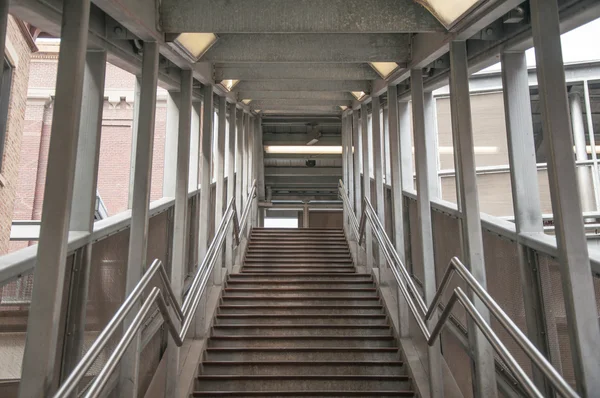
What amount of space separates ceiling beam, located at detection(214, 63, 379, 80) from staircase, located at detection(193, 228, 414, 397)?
2563 mm

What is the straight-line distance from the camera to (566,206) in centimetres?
206

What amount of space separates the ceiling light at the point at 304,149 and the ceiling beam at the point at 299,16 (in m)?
7.58

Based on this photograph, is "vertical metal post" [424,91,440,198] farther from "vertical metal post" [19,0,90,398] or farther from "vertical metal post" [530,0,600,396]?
"vertical metal post" [19,0,90,398]

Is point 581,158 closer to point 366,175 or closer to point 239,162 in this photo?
A: point 366,175

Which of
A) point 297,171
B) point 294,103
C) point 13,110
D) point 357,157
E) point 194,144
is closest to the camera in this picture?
point 194,144

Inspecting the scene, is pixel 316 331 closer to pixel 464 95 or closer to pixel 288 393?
pixel 288 393

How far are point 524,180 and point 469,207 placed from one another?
394mm

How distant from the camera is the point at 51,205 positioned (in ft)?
6.70

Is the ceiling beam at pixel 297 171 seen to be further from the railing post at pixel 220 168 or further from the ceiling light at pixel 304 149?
the railing post at pixel 220 168

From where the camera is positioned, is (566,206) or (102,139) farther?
(102,139)

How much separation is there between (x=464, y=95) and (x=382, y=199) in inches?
97.2

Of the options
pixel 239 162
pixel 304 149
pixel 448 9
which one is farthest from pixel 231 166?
pixel 304 149

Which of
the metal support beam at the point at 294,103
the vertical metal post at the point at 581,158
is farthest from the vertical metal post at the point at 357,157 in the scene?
the vertical metal post at the point at 581,158

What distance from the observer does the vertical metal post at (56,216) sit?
1910mm
